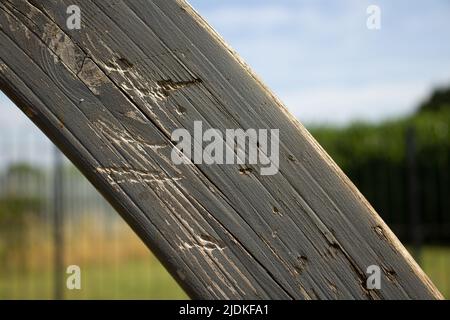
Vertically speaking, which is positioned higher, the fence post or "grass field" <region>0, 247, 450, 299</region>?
the fence post

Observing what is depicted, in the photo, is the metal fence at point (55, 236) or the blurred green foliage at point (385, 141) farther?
the blurred green foliage at point (385, 141)

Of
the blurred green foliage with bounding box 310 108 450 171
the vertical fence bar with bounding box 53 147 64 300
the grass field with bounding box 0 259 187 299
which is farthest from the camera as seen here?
the blurred green foliage with bounding box 310 108 450 171

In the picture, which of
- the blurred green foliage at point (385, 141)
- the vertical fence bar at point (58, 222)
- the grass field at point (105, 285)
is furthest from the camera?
the blurred green foliage at point (385, 141)

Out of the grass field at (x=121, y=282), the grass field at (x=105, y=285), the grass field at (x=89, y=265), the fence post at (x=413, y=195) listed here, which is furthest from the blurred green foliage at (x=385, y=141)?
the grass field at (x=105, y=285)

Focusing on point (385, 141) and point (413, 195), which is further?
point (385, 141)

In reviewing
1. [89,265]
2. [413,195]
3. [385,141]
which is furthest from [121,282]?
[385,141]

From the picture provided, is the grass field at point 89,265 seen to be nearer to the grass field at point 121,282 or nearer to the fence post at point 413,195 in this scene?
the grass field at point 121,282

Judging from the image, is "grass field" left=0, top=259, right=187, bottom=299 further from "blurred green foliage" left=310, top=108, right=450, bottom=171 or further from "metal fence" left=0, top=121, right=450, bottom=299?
"blurred green foliage" left=310, top=108, right=450, bottom=171

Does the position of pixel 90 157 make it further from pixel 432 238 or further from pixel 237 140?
pixel 432 238

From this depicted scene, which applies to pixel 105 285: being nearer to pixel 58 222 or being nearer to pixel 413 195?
pixel 58 222

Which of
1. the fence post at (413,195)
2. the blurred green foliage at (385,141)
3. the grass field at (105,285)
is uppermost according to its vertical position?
the blurred green foliage at (385,141)

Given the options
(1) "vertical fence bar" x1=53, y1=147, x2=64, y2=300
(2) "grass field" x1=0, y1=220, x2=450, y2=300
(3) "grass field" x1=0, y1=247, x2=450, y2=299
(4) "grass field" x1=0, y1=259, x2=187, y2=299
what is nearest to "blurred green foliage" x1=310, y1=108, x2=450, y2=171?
(3) "grass field" x1=0, y1=247, x2=450, y2=299

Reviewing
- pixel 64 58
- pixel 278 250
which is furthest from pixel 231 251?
pixel 64 58

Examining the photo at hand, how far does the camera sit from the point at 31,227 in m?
8.30
